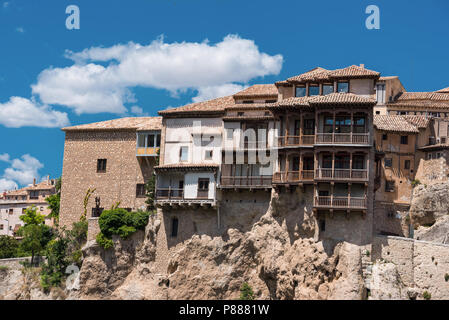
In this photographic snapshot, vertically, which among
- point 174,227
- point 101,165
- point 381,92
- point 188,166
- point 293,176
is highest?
point 381,92

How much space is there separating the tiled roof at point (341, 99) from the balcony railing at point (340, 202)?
752cm

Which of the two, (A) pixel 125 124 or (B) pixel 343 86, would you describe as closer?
(B) pixel 343 86

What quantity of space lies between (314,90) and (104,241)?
24.0 meters

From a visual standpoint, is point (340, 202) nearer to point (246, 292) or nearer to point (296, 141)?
point (296, 141)

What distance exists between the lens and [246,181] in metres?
61.4

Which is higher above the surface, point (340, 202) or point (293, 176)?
point (293, 176)

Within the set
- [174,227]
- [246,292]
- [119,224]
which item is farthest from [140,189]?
[246,292]

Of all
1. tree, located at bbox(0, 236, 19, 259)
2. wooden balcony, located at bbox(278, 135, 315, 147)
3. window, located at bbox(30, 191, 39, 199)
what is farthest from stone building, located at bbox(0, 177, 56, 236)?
wooden balcony, located at bbox(278, 135, 315, 147)

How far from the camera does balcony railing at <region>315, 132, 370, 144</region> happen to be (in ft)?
183

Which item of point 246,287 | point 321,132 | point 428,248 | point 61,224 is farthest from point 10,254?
point 428,248

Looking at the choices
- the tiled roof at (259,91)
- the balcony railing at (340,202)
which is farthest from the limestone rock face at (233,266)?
the tiled roof at (259,91)

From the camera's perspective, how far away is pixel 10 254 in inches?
3078

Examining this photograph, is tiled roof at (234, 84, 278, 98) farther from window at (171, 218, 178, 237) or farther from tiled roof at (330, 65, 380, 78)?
window at (171, 218, 178, 237)

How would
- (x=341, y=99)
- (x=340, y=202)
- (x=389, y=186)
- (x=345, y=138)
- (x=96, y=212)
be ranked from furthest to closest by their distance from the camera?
1. (x=96, y=212)
2. (x=389, y=186)
3. (x=341, y=99)
4. (x=345, y=138)
5. (x=340, y=202)
